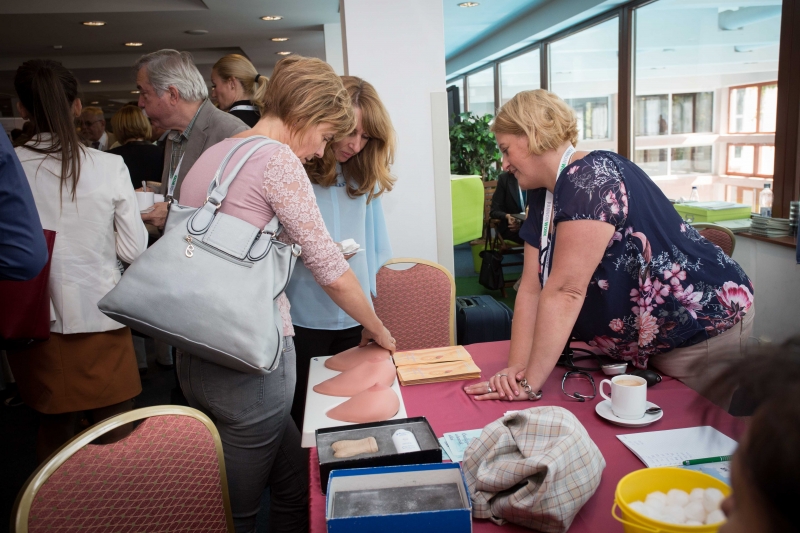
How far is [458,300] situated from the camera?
3408mm

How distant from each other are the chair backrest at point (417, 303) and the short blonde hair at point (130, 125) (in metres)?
2.27

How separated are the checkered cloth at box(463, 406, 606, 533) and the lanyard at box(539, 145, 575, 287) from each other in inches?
25.5

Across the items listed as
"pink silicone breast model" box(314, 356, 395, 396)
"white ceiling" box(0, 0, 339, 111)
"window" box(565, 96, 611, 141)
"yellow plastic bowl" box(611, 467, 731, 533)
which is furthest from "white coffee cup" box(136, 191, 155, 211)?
"window" box(565, 96, 611, 141)

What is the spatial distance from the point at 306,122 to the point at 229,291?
496mm

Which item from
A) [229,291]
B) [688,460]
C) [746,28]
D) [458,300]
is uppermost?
[746,28]

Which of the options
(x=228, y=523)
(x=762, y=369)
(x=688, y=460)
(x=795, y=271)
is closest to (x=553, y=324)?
(x=688, y=460)

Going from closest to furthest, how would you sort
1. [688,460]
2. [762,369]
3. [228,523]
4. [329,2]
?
[762,369] → [688,460] → [228,523] → [329,2]

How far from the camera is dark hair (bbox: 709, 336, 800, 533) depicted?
16.8 inches

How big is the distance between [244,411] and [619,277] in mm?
983

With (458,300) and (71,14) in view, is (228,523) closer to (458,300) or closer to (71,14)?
(458,300)

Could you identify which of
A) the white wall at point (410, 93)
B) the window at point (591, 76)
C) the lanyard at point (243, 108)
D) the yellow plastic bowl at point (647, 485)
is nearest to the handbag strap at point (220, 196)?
the yellow plastic bowl at point (647, 485)

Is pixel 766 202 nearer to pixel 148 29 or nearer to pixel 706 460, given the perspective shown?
pixel 706 460

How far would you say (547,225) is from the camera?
175cm

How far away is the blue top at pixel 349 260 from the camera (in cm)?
211
